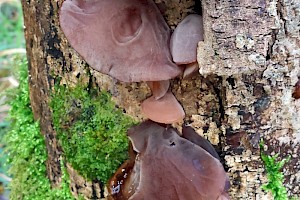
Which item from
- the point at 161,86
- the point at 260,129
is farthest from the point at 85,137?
the point at 260,129

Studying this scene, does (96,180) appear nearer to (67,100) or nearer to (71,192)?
(71,192)

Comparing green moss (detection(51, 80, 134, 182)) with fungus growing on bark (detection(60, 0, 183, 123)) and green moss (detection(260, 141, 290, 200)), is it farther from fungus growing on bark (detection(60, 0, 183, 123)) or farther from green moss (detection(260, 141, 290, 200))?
green moss (detection(260, 141, 290, 200))

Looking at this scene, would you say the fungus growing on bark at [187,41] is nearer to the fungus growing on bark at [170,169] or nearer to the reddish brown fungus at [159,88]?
the reddish brown fungus at [159,88]

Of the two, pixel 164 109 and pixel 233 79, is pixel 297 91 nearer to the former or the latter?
pixel 233 79

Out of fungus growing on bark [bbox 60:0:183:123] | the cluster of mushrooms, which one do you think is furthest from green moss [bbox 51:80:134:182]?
fungus growing on bark [bbox 60:0:183:123]

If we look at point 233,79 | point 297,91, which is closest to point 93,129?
point 233,79

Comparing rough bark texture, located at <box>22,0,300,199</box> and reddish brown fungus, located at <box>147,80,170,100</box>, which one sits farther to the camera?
reddish brown fungus, located at <box>147,80,170,100</box>

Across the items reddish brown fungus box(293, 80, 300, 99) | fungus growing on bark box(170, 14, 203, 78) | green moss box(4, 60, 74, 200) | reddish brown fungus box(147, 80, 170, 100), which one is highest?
fungus growing on bark box(170, 14, 203, 78)
